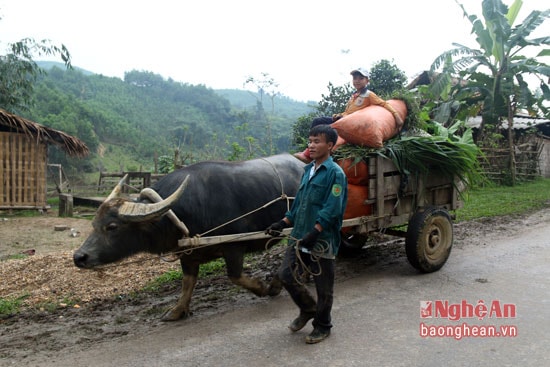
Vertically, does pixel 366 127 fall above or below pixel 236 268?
above

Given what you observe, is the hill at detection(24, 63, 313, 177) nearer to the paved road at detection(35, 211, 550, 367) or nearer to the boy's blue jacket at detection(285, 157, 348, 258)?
the paved road at detection(35, 211, 550, 367)

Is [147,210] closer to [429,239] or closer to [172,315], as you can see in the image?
[172,315]

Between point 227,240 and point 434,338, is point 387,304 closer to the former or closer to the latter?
point 434,338

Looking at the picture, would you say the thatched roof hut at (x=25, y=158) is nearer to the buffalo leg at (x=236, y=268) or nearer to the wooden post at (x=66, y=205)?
the wooden post at (x=66, y=205)

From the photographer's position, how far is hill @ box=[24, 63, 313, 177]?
2680 cm

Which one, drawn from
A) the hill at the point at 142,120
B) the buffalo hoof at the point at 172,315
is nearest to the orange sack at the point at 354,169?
the buffalo hoof at the point at 172,315

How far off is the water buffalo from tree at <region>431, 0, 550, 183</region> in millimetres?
9344

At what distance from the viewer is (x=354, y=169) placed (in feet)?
14.7

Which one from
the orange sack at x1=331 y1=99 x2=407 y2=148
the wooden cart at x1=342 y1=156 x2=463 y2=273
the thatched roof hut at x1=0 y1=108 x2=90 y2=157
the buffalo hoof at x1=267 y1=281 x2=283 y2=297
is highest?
the thatched roof hut at x1=0 y1=108 x2=90 y2=157

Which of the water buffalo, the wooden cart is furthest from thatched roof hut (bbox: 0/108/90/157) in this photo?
the wooden cart

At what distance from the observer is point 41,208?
12078 millimetres

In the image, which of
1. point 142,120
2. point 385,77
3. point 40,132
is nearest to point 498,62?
point 385,77

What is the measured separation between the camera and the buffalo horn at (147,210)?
3424mm

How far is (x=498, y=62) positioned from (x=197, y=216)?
12.6m
